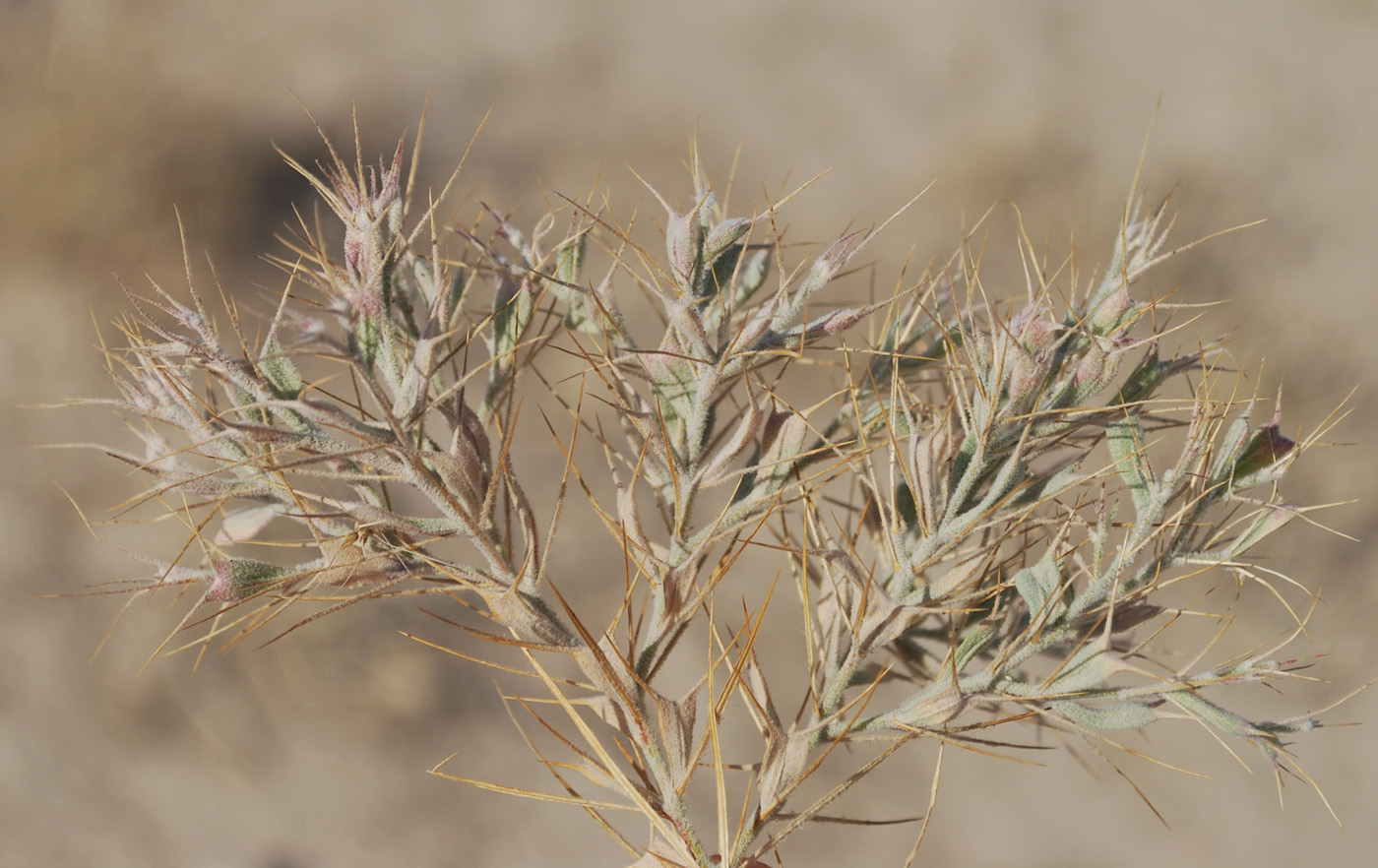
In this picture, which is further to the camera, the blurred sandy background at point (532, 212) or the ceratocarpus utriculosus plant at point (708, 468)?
the blurred sandy background at point (532, 212)

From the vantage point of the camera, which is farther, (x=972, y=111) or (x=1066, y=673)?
(x=972, y=111)

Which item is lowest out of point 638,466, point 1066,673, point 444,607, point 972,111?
point 444,607

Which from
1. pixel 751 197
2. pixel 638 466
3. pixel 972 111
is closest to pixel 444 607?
pixel 751 197

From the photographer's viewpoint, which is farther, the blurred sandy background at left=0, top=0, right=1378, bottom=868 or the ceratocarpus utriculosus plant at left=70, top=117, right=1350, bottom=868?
the blurred sandy background at left=0, top=0, right=1378, bottom=868

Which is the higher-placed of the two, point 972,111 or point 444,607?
point 972,111

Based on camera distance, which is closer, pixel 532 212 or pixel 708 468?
pixel 708 468

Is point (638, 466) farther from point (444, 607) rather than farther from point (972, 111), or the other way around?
point (972, 111)
